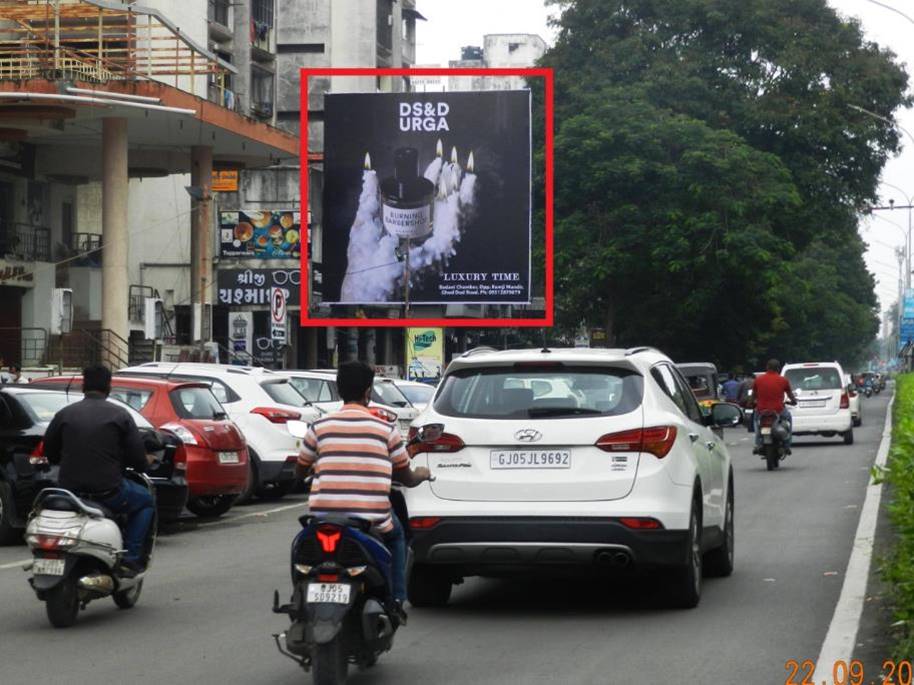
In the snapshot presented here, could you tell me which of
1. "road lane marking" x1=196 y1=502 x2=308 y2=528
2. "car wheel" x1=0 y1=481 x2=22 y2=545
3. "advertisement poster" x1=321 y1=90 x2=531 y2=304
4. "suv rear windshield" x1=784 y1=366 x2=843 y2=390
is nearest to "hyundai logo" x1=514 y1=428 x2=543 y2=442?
"car wheel" x1=0 y1=481 x2=22 y2=545

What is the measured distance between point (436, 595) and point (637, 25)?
49369mm

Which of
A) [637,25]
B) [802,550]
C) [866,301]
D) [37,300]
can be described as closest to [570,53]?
[637,25]

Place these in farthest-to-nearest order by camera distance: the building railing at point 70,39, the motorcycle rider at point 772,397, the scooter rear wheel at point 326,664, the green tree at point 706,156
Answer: the green tree at point 706,156, the building railing at point 70,39, the motorcycle rider at point 772,397, the scooter rear wheel at point 326,664

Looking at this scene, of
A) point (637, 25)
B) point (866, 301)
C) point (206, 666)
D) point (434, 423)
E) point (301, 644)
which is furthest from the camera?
point (866, 301)

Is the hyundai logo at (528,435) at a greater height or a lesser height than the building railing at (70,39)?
lesser

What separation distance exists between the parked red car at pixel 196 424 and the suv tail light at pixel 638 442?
7734 mm

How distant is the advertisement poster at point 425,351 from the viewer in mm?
→ 47438

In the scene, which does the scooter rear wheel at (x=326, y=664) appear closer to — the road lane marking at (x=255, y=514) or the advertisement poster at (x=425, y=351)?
the road lane marking at (x=255, y=514)

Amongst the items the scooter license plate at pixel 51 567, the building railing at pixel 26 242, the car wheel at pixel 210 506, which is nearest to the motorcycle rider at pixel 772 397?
the car wheel at pixel 210 506

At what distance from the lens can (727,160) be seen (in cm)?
5262

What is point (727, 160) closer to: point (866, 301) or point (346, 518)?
point (346, 518)

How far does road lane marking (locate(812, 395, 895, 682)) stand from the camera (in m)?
8.30

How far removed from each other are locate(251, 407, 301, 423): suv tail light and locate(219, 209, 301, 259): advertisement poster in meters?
34.5

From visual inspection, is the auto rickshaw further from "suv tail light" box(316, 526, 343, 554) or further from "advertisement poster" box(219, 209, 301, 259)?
"suv tail light" box(316, 526, 343, 554)
